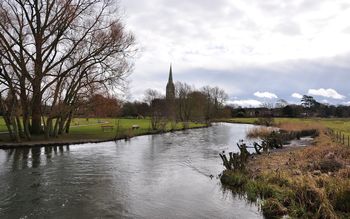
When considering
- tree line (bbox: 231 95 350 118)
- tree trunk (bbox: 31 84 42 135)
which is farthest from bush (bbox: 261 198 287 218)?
tree line (bbox: 231 95 350 118)

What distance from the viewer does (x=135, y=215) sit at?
39.9 ft

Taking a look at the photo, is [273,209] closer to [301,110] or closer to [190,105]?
[190,105]

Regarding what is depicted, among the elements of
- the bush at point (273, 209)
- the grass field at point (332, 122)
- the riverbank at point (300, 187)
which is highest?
the grass field at point (332, 122)

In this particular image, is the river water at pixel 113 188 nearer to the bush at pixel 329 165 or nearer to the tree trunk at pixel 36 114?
the bush at pixel 329 165

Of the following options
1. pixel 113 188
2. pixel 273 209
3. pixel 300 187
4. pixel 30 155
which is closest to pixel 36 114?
pixel 30 155

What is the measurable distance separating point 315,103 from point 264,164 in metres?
144

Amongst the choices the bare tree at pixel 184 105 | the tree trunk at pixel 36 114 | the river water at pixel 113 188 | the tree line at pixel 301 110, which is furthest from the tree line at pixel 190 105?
the river water at pixel 113 188

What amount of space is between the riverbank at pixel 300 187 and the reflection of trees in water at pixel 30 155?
12.0 meters

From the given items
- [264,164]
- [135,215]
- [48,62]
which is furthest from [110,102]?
[135,215]

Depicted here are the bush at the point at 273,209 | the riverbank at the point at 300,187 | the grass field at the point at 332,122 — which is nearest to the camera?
the riverbank at the point at 300,187

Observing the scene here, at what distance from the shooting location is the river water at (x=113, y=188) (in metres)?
12.6

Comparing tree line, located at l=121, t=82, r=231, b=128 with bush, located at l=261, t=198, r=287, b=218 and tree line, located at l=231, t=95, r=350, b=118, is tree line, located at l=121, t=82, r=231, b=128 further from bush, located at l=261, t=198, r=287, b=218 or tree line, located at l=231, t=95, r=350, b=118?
bush, located at l=261, t=198, r=287, b=218

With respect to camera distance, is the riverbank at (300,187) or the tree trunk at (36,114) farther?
the tree trunk at (36,114)

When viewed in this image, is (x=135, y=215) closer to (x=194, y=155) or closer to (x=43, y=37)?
(x=194, y=155)
